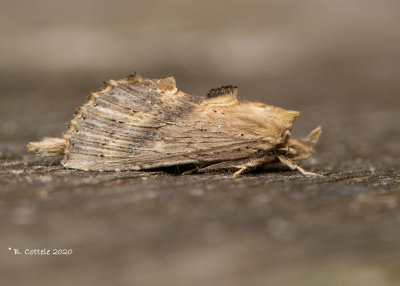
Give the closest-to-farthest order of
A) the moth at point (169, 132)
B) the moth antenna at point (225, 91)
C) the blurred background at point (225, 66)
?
1. the blurred background at point (225, 66)
2. the moth at point (169, 132)
3. the moth antenna at point (225, 91)

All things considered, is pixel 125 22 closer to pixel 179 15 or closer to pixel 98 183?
pixel 179 15

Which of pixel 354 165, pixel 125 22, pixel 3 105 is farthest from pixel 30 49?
pixel 354 165

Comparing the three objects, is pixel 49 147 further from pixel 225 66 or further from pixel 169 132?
pixel 225 66

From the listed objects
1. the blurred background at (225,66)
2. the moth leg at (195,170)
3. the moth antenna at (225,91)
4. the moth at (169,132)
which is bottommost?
the moth leg at (195,170)

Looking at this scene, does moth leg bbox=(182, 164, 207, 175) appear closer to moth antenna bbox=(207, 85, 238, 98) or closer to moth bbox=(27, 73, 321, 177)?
moth bbox=(27, 73, 321, 177)

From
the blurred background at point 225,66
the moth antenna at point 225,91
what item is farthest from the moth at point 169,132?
the blurred background at point 225,66

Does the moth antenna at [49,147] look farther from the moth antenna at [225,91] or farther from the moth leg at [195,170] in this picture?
the moth antenna at [225,91]
